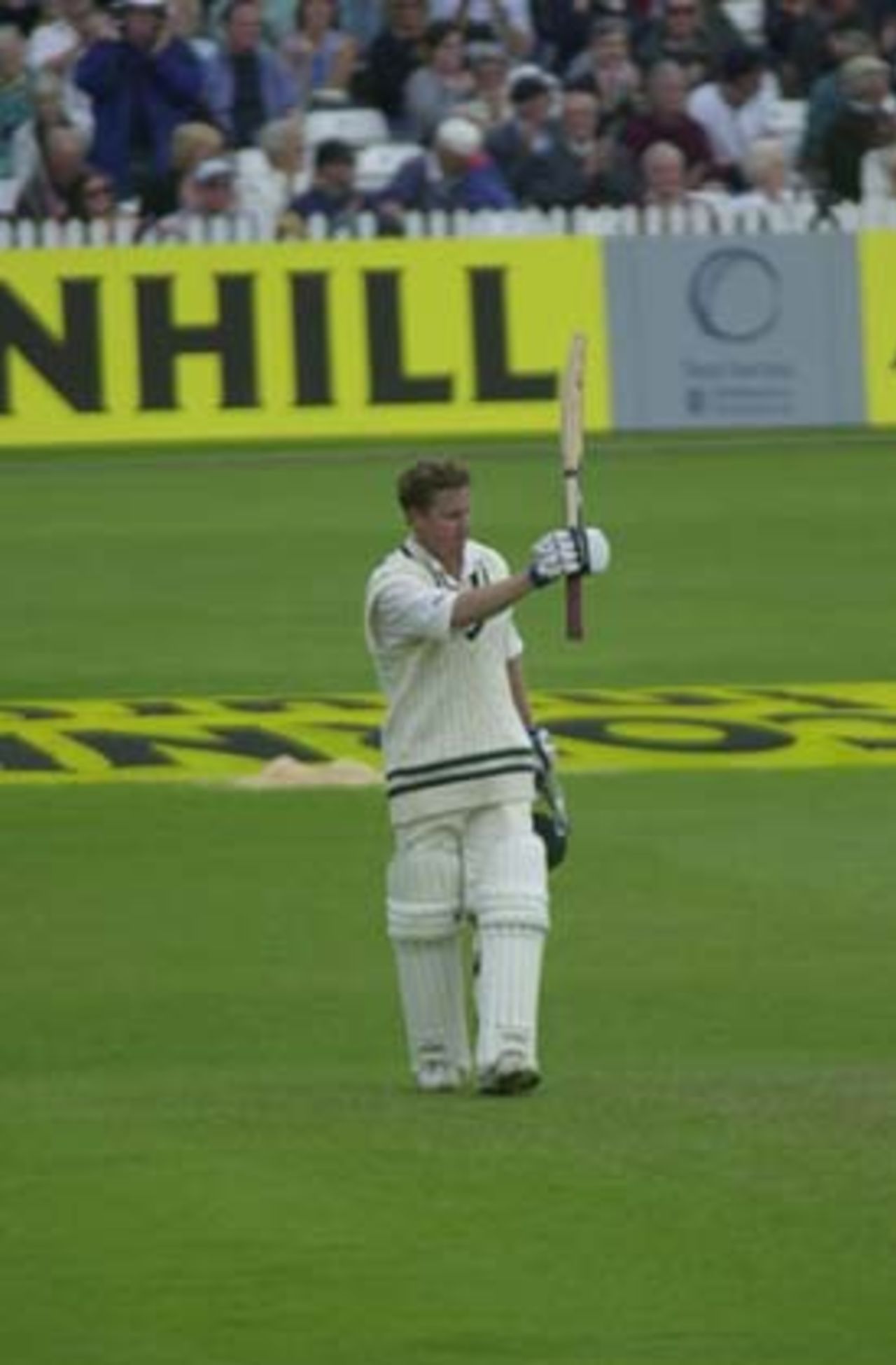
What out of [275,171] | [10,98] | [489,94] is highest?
[10,98]

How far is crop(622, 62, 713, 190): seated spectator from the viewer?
34562mm

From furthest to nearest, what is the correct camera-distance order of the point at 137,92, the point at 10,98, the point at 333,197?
the point at 10,98 < the point at 137,92 < the point at 333,197

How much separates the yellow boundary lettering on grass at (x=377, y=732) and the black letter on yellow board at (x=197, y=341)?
8572 millimetres

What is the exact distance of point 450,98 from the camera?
35.4 meters

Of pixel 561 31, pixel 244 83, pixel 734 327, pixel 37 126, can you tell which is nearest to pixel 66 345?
pixel 37 126

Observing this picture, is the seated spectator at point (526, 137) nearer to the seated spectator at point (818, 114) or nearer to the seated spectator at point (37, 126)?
the seated spectator at point (818, 114)

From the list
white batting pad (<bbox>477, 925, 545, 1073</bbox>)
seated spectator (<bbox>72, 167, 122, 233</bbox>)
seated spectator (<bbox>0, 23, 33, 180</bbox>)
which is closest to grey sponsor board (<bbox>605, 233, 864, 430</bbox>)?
seated spectator (<bbox>72, 167, 122, 233</bbox>)

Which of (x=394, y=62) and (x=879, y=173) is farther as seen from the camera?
(x=394, y=62)

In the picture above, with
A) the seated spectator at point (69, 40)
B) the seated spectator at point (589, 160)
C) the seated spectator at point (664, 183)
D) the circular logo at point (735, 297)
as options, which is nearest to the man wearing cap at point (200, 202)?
the seated spectator at point (69, 40)

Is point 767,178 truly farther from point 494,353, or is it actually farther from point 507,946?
point 507,946

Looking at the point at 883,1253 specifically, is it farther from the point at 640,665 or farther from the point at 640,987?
the point at 640,665

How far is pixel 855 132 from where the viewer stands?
34.7 meters

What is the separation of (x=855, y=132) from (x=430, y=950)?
21.9 meters

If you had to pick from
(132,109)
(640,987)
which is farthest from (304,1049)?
(132,109)
